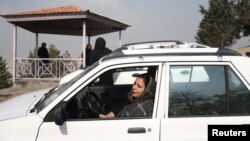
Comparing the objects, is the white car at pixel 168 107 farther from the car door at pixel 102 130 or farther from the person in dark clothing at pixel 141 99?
the person in dark clothing at pixel 141 99

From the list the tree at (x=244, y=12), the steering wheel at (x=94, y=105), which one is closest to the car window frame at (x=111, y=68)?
the steering wheel at (x=94, y=105)

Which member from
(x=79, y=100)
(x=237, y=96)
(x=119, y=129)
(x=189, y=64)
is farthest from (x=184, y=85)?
(x=79, y=100)

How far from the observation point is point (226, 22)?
4428cm

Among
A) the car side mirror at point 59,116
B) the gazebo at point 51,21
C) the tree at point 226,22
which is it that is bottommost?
the car side mirror at point 59,116

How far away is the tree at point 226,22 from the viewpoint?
4375cm

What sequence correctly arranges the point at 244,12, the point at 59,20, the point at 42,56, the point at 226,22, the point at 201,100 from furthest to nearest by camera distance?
the point at 226,22, the point at 244,12, the point at 42,56, the point at 59,20, the point at 201,100

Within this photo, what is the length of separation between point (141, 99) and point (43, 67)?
1418 cm

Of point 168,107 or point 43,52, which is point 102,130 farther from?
point 43,52

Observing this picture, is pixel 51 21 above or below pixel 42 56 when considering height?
above

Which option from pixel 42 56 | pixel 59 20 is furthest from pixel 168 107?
pixel 42 56

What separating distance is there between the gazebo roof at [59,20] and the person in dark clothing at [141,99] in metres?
12.2

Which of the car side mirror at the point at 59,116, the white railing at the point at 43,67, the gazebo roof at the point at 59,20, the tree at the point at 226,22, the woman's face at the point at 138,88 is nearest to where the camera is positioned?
the car side mirror at the point at 59,116

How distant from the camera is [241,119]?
3572mm

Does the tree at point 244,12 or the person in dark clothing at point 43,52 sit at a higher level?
the tree at point 244,12
